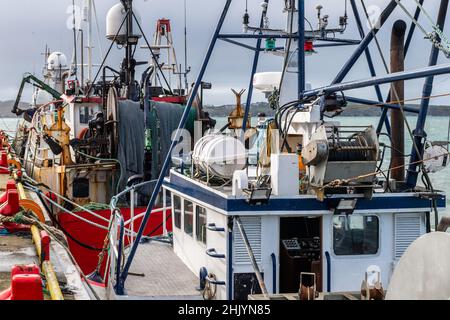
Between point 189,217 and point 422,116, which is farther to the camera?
point 189,217

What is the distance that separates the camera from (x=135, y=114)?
21719mm

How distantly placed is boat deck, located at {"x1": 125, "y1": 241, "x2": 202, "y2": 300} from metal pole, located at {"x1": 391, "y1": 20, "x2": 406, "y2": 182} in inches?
159

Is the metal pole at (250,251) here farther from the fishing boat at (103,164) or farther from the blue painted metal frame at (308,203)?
the fishing boat at (103,164)

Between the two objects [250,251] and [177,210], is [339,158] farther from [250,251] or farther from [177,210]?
[177,210]

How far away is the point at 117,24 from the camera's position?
25.4 m

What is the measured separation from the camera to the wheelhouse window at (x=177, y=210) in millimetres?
14094

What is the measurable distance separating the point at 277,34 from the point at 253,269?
4610 mm

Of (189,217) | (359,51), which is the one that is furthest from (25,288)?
(359,51)

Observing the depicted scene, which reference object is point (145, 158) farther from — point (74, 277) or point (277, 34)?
point (74, 277)

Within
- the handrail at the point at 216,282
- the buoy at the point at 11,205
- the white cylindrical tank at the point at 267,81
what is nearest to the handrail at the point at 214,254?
the handrail at the point at 216,282

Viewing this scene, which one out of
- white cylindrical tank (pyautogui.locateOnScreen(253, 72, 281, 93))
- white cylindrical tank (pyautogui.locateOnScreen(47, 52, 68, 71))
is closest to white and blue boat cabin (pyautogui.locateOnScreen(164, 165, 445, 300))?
white cylindrical tank (pyautogui.locateOnScreen(253, 72, 281, 93))

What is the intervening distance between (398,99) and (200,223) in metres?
3.93

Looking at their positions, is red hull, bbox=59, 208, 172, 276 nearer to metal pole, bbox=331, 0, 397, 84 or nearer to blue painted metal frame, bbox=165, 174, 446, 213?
metal pole, bbox=331, 0, 397, 84
